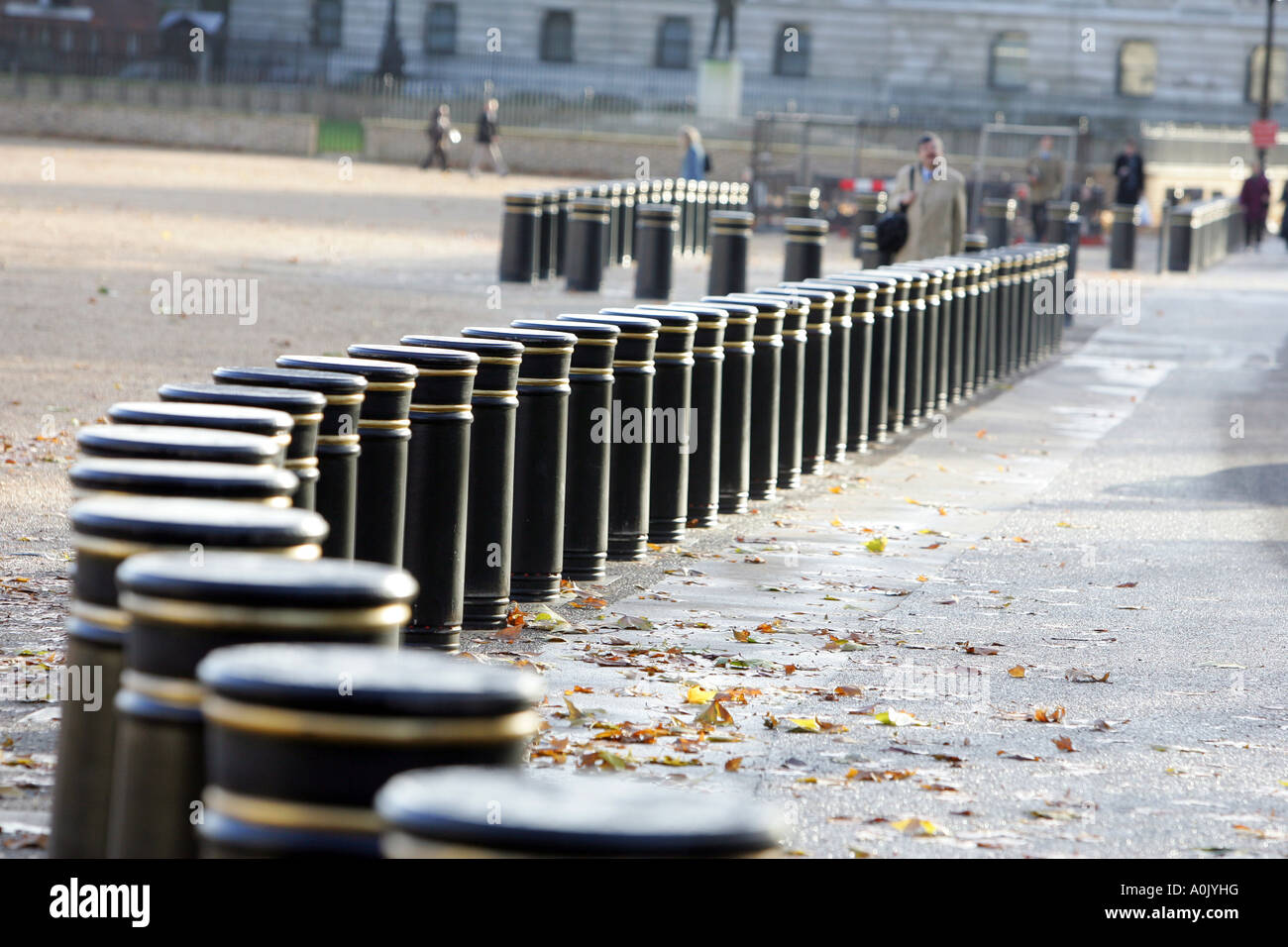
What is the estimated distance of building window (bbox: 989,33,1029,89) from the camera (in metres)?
74.1

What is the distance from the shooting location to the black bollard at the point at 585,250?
26.1 metres

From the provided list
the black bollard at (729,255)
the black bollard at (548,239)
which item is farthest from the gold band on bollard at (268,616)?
the black bollard at (548,239)

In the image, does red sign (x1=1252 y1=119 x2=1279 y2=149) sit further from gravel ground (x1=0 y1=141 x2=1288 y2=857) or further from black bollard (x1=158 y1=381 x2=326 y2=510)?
black bollard (x1=158 y1=381 x2=326 y2=510)

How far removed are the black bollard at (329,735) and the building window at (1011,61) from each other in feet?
238

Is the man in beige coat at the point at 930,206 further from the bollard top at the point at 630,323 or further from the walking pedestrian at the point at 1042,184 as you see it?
the walking pedestrian at the point at 1042,184

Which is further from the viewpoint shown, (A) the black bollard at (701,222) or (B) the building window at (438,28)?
(B) the building window at (438,28)

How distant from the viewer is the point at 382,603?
432 cm

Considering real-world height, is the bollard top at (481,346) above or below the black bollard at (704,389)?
above

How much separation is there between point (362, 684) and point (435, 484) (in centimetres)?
455

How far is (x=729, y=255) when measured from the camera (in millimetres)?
25516

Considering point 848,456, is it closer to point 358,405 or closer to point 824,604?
point 824,604

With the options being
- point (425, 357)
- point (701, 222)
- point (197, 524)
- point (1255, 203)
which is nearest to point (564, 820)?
point (197, 524)

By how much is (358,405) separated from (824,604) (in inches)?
119

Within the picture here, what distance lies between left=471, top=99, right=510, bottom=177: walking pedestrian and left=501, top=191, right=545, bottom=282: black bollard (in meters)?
27.0
